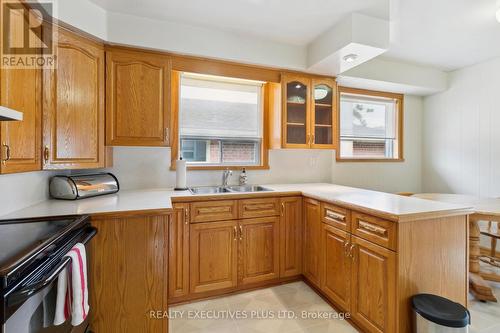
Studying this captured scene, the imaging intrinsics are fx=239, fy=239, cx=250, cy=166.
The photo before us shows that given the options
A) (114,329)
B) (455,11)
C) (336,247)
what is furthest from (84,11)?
(455,11)

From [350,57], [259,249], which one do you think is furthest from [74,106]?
[350,57]

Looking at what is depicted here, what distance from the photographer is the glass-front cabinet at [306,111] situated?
2.74 meters

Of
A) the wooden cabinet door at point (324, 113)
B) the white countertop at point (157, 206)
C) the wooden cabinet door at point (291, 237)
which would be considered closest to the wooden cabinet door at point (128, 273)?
the white countertop at point (157, 206)

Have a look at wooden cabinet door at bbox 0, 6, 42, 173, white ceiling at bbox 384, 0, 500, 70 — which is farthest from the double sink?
white ceiling at bbox 384, 0, 500, 70

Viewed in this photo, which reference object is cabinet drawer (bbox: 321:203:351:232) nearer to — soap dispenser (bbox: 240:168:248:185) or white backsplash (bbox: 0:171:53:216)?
soap dispenser (bbox: 240:168:248:185)

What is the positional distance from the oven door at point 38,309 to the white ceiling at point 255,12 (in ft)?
6.51

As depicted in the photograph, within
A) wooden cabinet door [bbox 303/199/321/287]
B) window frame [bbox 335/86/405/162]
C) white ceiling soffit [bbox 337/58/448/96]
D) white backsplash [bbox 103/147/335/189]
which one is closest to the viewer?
wooden cabinet door [bbox 303/199/321/287]

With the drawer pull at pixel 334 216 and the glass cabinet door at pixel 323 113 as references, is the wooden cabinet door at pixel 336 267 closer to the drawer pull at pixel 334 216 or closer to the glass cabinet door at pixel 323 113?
the drawer pull at pixel 334 216

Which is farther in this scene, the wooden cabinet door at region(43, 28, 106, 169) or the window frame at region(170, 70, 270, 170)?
the window frame at region(170, 70, 270, 170)

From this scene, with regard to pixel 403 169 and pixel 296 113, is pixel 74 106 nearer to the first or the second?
pixel 296 113

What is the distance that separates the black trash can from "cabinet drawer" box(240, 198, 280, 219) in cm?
126

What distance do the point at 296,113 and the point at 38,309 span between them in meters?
2.61

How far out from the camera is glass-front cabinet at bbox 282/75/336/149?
274 cm

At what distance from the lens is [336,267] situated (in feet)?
6.57
